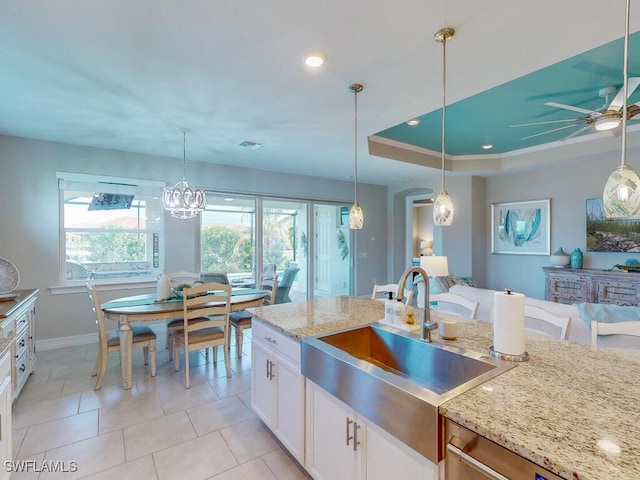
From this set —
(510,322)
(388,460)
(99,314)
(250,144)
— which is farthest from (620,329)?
(250,144)

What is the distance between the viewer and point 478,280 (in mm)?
6156

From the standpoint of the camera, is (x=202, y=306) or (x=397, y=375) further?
(x=202, y=306)

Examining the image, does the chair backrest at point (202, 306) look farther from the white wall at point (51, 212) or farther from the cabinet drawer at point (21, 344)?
the white wall at point (51, 212)

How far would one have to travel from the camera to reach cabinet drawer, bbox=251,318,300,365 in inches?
73.2

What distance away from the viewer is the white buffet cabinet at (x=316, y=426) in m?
1.26

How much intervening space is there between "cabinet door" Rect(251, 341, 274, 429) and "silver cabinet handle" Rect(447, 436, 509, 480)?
4.38ft

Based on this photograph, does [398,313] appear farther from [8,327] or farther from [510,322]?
[8,327]

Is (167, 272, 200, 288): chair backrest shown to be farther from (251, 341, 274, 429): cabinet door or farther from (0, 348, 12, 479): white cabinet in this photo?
(0, 348, 12, 479): white cabinet

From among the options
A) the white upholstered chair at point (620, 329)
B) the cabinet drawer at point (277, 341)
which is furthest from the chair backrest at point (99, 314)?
the white upholstered chair at point (620, 329)

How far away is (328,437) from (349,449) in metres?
0.17

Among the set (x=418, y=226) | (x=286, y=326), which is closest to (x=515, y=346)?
(x=286, y=326)

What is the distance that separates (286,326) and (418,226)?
8.60 m

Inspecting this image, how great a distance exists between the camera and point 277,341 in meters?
2.05

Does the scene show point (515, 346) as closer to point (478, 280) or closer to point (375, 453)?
point (375, 453)
